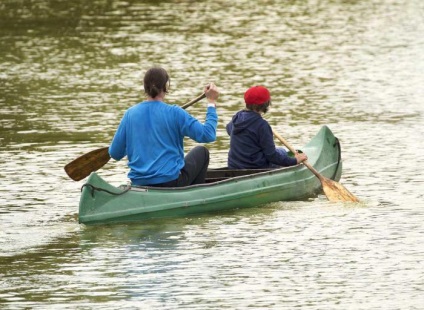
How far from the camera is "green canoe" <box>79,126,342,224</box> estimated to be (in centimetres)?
1239

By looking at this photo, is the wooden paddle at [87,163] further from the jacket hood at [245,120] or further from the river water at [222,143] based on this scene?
the jacket hood at [245,120]

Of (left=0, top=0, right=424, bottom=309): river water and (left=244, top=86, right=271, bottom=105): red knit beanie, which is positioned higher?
(left=244, top=86, right=271, bottom=105): red knit beanie

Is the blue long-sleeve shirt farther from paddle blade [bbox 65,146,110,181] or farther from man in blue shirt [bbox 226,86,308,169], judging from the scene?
paddle blade [bbox 65,146,110,181]

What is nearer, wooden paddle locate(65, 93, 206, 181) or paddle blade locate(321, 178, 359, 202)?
paddle blade locate(321, 178, 359, 202)

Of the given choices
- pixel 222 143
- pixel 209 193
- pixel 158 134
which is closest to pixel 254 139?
pixel 209 193

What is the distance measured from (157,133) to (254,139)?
4.27ft

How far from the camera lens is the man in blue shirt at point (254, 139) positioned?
44.7 ft

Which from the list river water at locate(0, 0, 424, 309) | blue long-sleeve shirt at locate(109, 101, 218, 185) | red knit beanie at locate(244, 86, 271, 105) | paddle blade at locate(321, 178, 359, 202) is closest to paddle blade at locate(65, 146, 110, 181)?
river water at locate(0, 0, 424, 309)

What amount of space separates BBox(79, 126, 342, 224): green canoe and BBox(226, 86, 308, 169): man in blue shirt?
0.11 m

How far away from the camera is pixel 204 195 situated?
1294cm

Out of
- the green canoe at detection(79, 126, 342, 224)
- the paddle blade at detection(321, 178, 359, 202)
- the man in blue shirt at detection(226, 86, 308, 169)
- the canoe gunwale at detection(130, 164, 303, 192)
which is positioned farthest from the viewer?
the man in blue shirt at detection(226, 86, 308, 169)

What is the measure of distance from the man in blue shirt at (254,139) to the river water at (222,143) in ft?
1.57

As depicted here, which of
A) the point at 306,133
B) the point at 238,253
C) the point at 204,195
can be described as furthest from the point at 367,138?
the point at 238,253

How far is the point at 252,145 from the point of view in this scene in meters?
13.8
